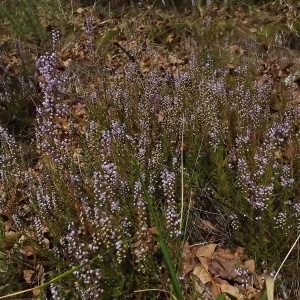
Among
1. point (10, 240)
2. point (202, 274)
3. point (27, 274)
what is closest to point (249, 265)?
point (202, 274)

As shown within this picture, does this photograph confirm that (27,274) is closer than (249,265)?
No

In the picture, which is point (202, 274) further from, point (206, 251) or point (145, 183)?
point (145, 183)

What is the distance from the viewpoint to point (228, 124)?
10.1 ft

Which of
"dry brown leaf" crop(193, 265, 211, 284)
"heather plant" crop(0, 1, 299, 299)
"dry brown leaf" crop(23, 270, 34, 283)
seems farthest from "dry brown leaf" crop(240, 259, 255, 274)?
"dry brown leaf" crop(23, 270, 34, 283)

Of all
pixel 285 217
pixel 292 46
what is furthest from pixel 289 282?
pixel 292 46

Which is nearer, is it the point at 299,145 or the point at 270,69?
the point at 299,145

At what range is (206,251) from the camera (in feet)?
8.30

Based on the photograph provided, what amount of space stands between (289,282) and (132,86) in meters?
1.93


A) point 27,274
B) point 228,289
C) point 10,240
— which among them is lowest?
point 228,289

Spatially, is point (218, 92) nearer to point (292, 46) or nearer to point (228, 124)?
point (228, 124)

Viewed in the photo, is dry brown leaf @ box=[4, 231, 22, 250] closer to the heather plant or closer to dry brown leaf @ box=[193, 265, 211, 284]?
the heather plant

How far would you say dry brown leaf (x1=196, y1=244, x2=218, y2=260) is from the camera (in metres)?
2.52

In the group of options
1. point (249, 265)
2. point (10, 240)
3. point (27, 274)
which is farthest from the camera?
point (10, 240)

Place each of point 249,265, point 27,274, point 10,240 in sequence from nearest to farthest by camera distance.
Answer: point 249,265 → point 27,274 → point 10,240
